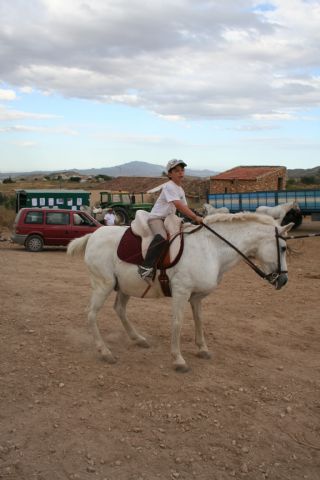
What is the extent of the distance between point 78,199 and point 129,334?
2089 cm

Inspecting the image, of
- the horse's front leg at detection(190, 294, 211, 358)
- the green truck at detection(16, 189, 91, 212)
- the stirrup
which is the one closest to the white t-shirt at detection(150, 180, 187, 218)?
the stirrup

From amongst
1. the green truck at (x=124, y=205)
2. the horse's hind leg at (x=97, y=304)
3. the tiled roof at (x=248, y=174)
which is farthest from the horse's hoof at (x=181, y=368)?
the tiled roof at (x=248, y=174)

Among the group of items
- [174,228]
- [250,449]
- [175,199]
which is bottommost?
[250,449]

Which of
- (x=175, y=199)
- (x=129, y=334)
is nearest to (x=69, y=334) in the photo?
(x=129, y=334)

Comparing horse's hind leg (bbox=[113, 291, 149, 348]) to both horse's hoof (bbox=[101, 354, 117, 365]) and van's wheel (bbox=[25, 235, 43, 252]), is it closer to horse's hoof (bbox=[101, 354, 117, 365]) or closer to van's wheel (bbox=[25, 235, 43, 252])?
horse's hoof (bbox=[101, 354, 117, 365])

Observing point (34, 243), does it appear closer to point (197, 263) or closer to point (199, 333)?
point (199, 333)

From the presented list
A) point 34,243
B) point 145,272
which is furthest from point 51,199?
point 145,272

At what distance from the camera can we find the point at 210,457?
3.82 meters

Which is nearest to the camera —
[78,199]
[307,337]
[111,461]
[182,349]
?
[111,461]

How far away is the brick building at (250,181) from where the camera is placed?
1385 inches

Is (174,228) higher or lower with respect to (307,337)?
higher

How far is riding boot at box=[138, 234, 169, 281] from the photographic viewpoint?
5305mm

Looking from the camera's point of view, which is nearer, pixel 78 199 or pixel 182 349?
pixel 182 349

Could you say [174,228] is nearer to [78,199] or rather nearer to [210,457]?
[210,457]
